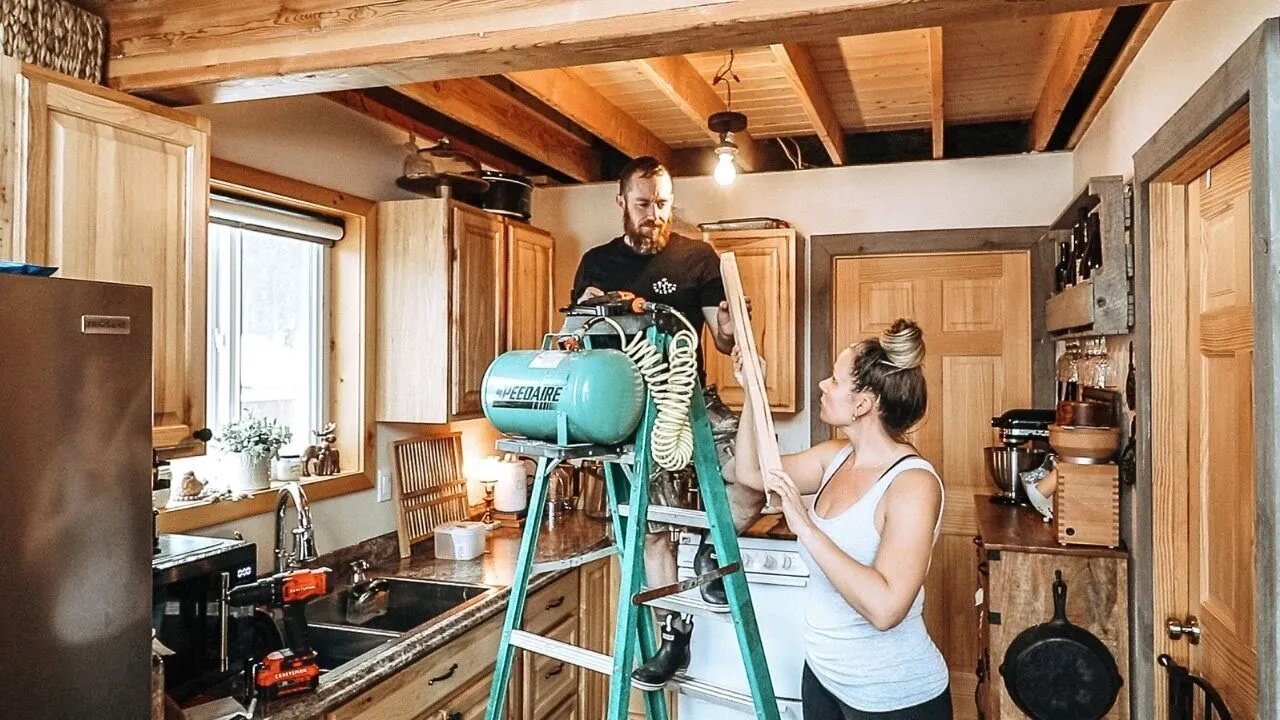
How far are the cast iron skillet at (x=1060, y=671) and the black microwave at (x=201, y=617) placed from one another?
2035 millimetres

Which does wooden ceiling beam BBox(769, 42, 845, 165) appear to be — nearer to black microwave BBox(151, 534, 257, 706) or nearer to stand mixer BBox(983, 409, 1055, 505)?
stand mixer BBox(983, 409, 1055, 505)

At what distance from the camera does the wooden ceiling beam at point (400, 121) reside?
297 cm

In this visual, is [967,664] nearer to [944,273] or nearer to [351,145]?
[944,273]

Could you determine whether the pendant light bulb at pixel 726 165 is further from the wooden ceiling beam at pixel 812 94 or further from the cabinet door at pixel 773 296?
the cabinet door at pixel 773 296

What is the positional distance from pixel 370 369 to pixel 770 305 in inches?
66.7

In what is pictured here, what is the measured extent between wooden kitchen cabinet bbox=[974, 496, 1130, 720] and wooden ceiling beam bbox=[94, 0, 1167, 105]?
160cm

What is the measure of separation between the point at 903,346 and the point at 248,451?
1.89 m

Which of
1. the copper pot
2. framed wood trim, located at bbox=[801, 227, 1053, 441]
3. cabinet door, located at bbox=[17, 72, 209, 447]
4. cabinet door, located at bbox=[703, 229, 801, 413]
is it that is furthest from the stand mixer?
cabinet door, located at bbox=[17, 72, 209, 447]

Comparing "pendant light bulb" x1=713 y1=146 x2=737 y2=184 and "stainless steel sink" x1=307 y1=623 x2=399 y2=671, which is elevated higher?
"pendant light bulb" x1=713 y1=146 x2=737 y2=184

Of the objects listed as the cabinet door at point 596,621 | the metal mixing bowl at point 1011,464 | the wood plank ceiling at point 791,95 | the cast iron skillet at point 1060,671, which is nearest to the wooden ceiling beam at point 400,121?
the wood plank ceiling at point 791,95

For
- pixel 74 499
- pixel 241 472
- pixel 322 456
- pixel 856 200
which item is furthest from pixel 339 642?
pixel 856 200

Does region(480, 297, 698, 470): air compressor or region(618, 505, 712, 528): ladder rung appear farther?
region(618, 505, 712, 528): ladder rung

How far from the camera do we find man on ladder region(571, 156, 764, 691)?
81.7 inches

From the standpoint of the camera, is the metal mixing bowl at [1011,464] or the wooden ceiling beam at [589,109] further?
the metal mixing bowl at [1011,464]
